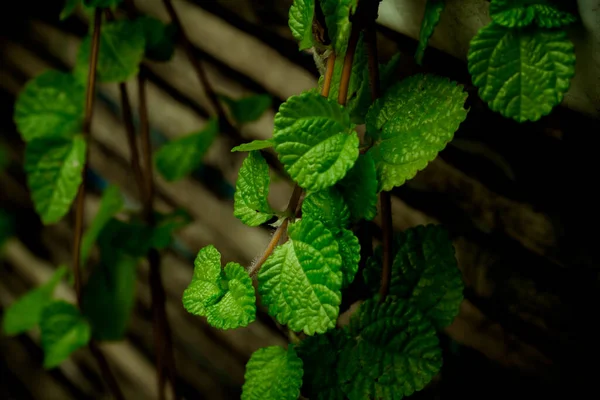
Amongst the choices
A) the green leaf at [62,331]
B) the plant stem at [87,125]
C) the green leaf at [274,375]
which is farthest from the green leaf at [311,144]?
the green leaf at [62,331]

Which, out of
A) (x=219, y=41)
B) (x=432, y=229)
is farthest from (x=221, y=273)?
(x=219, y=41)

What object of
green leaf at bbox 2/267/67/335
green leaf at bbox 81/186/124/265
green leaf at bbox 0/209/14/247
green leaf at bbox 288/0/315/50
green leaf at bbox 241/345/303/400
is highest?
green leaf at bbox 288/0/315/50

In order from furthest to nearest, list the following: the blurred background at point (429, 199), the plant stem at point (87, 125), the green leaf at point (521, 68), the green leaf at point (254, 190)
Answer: the plant stem at point (87, 125), the blurred background at point (429, 199), the green leaf at point (254, 190), the green leaf at point (521, 68)

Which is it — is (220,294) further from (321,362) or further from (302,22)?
(302,22)

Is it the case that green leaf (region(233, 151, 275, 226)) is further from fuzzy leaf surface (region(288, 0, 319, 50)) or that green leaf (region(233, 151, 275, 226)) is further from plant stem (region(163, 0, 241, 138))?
plant stem (region(163, 0, 241, 138))

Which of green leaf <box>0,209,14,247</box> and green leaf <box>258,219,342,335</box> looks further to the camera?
green leaf <box>0,209,14,247</box>

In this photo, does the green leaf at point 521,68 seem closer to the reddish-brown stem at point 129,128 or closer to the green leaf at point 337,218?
the green leaf at point 337,218

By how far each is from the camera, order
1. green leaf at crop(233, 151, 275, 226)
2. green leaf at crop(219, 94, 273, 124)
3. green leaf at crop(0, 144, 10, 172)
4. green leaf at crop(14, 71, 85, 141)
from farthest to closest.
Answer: green leaf at crop(0, 144, 10, 172) → green leaf at crop(219, 94, 273, 124) → green leaf at crop(14, 71, 85, 141) → green leaf at crop(233, 151, 275, 226)

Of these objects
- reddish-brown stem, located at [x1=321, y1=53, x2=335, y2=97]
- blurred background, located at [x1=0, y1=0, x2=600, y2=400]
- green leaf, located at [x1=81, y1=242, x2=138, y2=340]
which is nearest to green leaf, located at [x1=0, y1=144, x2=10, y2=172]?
blurred background, located at [x1=0, y1=0, x2=600, y2=400]
